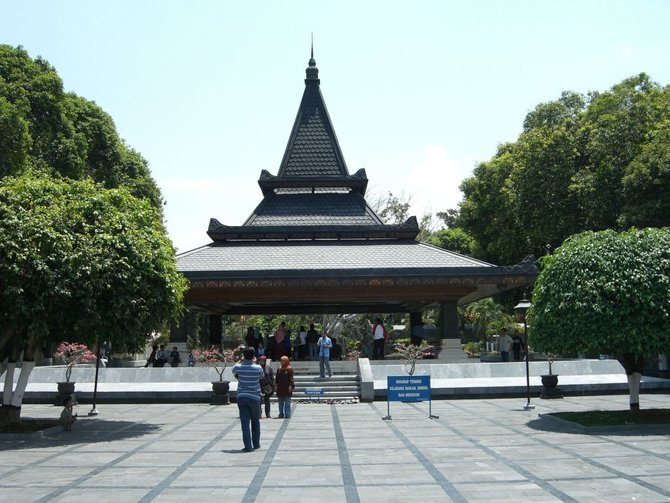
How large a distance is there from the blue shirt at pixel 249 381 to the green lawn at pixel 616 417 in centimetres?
661

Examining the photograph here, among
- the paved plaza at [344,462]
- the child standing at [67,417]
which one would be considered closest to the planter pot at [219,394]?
the paved plaza at [344,462]

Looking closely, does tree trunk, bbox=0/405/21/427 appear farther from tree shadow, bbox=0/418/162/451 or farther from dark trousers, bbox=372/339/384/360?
dark trousers, bbox=372/339/384/360

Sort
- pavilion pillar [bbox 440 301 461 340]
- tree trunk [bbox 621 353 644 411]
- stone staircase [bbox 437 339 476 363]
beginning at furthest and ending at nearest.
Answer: pavilion pillar [bbox 440 301 461 340], stone staircase [bbox 437 339 476 363], tree trunk [bbox 621 353 644 411]

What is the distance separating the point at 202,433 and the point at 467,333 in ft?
157

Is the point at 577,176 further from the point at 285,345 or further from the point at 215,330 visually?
the point at 215,330

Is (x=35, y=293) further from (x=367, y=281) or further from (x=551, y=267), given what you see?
(x=367, y=281)

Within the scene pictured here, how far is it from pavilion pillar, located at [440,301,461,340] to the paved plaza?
33.8 ft

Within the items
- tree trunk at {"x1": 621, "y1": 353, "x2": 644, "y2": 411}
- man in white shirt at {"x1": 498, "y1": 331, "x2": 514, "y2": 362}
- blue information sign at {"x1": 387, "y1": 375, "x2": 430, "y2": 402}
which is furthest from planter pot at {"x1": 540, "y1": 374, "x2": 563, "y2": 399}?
man in white shirt at {"x1": 498, "y1": 331, "x2": 514, "y2": 362}

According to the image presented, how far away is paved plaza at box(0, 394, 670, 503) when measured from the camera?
851 cm

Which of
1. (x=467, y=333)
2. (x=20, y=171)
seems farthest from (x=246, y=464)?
(x=467, y=333)

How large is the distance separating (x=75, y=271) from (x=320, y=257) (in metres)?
14.9

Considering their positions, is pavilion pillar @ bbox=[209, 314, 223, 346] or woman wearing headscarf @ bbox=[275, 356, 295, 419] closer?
woman wearing headscarf @ bbox=[275, 356, 295, 419]

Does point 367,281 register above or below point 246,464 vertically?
above

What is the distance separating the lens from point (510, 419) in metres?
15.9
